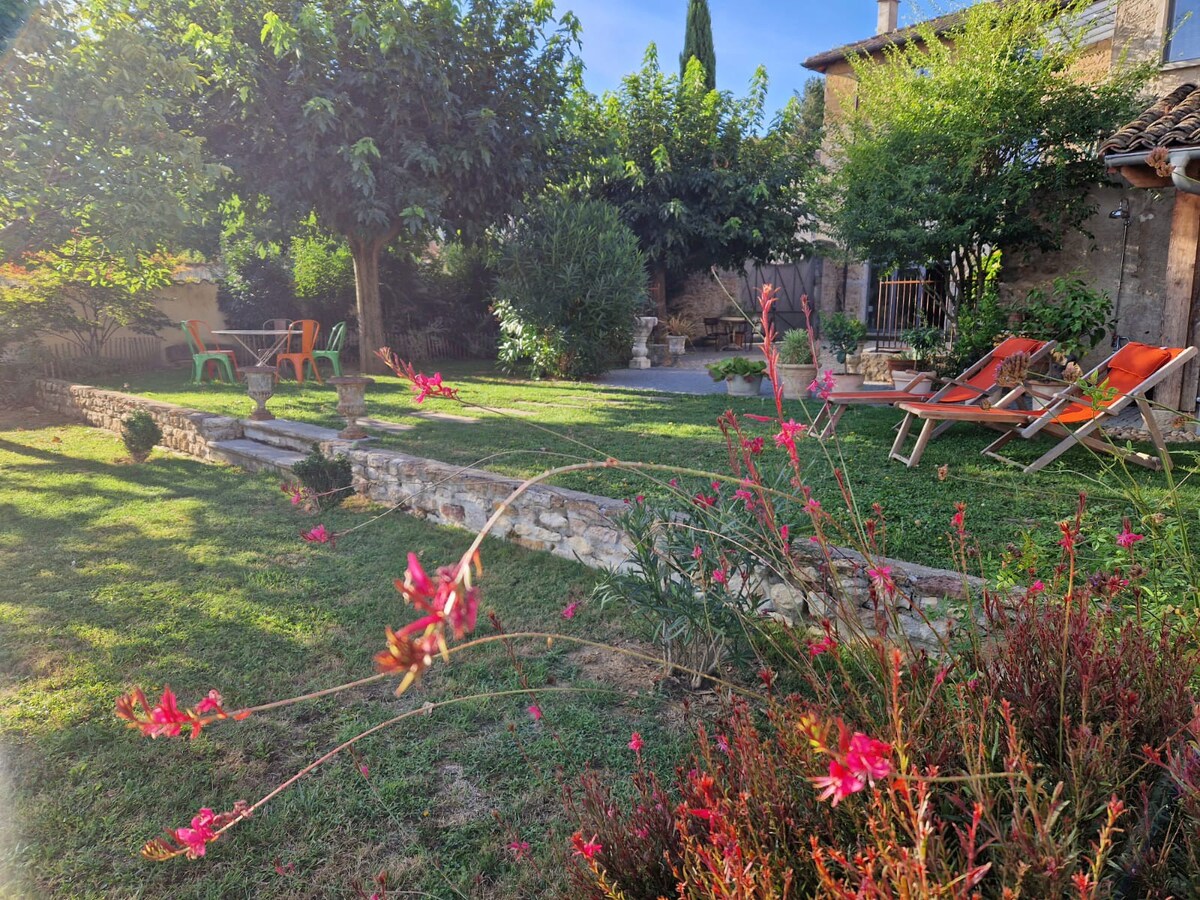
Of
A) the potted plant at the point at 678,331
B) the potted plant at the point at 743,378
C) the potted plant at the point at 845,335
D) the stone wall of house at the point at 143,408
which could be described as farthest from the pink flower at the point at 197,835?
the potted plant at the point at 678,331

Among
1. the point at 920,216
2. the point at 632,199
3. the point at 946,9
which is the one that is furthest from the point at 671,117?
the point at 920,216

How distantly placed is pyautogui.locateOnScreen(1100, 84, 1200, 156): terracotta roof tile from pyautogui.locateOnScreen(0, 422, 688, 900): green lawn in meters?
5.53

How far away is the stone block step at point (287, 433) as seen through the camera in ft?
22.4

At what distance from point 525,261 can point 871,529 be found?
10.5 metres

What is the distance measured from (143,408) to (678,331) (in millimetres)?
11863

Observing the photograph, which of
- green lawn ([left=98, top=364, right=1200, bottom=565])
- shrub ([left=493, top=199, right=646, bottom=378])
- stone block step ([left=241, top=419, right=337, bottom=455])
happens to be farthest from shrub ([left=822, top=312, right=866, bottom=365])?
stone block step ([left=241, top=419, right=337, bottom=455])

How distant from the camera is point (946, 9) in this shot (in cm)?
1057

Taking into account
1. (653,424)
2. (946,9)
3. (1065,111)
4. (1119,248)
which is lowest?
(653,424)

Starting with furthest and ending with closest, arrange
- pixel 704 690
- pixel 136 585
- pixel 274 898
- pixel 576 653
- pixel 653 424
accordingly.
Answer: pixel 653 424 < pixel 136 585 < pixel 576 653 < pixel 704 690 < pixel 274 898

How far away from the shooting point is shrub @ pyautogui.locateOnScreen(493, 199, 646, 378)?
11.5 metres

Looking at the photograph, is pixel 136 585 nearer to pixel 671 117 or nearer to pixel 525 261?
pixel 525 261

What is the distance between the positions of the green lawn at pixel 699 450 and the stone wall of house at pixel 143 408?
0.73 m

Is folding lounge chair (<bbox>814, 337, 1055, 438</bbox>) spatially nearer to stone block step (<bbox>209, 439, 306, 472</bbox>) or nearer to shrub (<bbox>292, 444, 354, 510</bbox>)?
shrub (<bbox>292, 444, 354, 510</bbox>)

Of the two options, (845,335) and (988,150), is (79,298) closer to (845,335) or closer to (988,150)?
(845,335)
